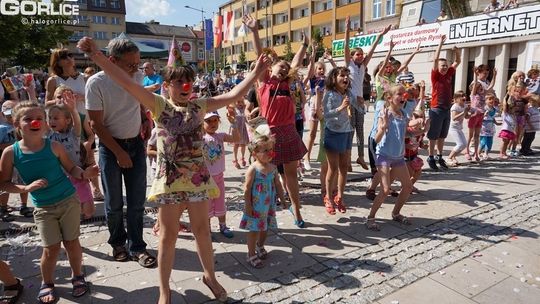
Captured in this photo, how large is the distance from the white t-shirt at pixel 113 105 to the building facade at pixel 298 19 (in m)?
29.7

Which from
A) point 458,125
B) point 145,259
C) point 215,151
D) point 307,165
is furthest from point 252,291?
point 458,125

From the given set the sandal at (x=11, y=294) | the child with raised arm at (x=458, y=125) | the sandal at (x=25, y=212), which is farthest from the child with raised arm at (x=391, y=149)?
the sandal at (x=25, y=212)

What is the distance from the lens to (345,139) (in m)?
4.75

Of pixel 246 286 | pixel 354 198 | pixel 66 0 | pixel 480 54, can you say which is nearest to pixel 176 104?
pixel 246 286

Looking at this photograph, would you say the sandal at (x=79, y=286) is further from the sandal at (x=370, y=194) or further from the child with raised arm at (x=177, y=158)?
the sandal at (x=370, y=194)

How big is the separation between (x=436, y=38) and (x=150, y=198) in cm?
1848

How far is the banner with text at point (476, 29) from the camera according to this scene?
14305mm

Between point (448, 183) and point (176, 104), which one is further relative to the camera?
point (448, 183)

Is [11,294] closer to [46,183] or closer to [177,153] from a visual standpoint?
[46,183]

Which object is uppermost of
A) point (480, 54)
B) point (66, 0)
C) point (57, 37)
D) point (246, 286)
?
point (66, 0)

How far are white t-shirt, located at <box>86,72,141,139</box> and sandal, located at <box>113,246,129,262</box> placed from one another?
1.10 metres

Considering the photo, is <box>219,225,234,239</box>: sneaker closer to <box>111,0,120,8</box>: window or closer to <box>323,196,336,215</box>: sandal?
<box>323,196,336,215</box>: sandal

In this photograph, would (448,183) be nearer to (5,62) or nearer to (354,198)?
(354,198)

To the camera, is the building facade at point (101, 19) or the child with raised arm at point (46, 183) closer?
the child with raised arm at point (46, 183)
